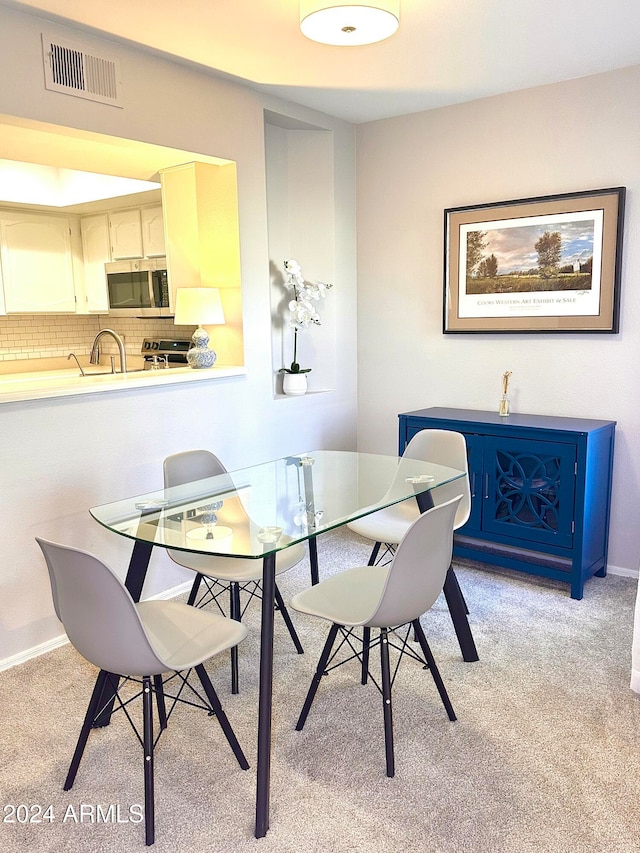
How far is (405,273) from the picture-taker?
14.2 ft

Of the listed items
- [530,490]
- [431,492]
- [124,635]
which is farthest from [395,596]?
[530,490]

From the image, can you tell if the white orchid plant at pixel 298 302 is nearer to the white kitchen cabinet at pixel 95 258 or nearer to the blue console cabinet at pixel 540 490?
the blue console cabinet at pixel 540 490

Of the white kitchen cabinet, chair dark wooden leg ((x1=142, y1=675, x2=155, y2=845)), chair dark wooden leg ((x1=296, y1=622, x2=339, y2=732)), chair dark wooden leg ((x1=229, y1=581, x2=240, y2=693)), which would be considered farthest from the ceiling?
chair dark wooden leg ((x1=142, y1=675, x2=155, y2=845))

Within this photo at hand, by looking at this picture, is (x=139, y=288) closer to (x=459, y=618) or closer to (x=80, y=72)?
(x=80, y=72)

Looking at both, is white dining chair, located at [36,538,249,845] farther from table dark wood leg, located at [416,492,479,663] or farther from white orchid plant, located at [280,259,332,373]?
white orchid plant, located at [280,259,332,373]

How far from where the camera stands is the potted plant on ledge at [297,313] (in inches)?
164

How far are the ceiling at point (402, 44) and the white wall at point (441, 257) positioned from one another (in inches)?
8.1

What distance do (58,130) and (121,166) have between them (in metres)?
1.12

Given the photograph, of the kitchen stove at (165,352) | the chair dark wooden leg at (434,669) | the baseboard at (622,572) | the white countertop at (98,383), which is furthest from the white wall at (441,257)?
the chair dark wooden leg at (434,669)

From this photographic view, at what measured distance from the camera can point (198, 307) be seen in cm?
363

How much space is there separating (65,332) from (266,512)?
4028 mm

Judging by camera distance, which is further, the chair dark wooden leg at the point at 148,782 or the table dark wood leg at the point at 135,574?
the table dark wood leg at the point at 135,574

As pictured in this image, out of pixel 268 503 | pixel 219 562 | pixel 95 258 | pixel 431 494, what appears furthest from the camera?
pixel 95 258

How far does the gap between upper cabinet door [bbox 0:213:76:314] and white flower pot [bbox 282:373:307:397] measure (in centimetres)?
224
